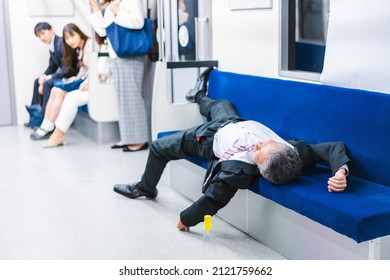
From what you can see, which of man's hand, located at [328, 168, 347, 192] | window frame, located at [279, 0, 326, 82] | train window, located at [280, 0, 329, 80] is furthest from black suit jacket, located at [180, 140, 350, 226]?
window frame, located at [279, 0, 326, 82]

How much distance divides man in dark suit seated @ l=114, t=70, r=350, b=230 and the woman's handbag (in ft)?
5.61

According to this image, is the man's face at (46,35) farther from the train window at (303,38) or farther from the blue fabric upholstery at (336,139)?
the blue fabric upholstery at (336,139)

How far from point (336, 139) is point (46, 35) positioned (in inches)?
178

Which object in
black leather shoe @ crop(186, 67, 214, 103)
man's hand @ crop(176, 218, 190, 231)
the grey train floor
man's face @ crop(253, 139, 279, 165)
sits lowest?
the grey train floor

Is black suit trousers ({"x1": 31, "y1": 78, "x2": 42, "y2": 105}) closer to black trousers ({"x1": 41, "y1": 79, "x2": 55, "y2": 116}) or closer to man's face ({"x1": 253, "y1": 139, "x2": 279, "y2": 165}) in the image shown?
black trousers ({"x1": 41, "y1": 79, "x2": 55, "y2": 116})

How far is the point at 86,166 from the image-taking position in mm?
5039

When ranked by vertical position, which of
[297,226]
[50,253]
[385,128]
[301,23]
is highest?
[301,23]

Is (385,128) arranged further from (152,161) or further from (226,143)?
(152,161)

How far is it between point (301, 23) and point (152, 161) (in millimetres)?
2175

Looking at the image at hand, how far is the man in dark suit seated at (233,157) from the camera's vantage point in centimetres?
281

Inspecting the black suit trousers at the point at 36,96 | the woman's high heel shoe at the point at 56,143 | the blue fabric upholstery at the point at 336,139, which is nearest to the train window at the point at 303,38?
the blue fabric upholstery at the point at 336,139

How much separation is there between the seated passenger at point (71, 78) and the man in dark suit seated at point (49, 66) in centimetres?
15

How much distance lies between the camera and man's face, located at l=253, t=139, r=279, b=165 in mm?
2857
